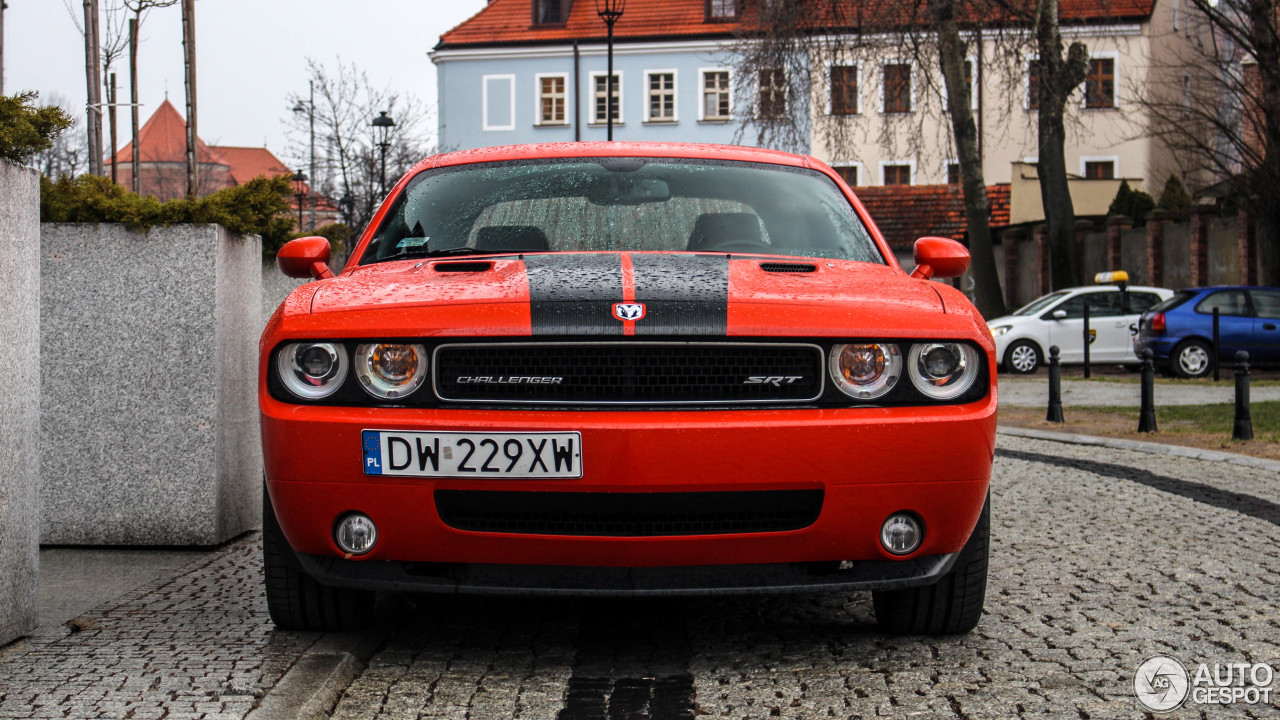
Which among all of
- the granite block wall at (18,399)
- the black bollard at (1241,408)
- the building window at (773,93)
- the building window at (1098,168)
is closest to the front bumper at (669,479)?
the granite block wall at (18,399)

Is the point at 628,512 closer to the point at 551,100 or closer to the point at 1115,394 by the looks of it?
the point at 1115,394

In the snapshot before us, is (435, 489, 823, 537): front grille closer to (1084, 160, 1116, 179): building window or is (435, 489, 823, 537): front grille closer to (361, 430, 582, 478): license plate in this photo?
(361, 430, 582, 478): license plate

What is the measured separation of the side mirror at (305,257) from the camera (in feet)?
15.7

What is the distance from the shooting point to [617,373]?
364 centimetres

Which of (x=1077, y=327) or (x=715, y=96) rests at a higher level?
(x=715, y=96)

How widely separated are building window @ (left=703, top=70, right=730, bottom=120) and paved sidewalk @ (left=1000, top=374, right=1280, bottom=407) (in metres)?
35.9

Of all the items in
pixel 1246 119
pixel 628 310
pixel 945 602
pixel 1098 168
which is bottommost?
pixel 945 602

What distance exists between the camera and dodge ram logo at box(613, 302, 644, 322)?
3.66 m

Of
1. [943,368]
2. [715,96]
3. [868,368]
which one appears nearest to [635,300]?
[868,368]

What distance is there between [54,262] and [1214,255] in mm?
26486

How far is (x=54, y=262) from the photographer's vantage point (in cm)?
566

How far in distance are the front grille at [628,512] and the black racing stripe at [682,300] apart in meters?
0.44

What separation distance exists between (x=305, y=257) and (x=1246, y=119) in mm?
22769

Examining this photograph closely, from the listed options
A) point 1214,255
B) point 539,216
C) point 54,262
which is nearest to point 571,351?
point 539,216
